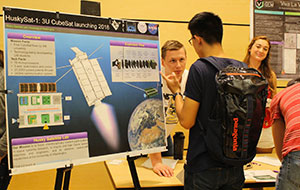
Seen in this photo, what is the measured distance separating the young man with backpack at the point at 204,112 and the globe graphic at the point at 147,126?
0.24m

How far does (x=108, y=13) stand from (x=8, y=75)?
A: 5.05 ft

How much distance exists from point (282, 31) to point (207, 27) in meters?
2.04

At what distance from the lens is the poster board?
117cm

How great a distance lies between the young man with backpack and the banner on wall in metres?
1.79

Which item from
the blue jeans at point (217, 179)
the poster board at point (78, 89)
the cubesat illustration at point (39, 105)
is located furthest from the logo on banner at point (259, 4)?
the cubesat illustration at point (39, 105)

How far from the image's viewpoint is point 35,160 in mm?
1175

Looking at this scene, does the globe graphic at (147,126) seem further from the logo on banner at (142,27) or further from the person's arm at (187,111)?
the logo on banner at (142,27)

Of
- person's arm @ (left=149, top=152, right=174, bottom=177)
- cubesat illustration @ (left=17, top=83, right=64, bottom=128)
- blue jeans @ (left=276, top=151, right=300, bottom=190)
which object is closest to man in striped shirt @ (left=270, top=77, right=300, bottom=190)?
blue jeans @ (left=276, top=151, right=300, bottom=190)

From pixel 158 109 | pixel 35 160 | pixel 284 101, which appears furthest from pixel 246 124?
pixel 35 160

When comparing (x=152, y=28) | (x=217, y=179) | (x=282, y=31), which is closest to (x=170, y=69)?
(x=152, y=28)

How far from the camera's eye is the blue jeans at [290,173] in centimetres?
131

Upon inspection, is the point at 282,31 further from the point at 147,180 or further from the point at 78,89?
the point at 78,89

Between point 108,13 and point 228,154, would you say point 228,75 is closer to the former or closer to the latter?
point 228,154

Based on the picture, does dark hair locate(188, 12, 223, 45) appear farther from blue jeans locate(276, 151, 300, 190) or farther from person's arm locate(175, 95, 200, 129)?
blue jeans locate(276, 151, 300, 190)
